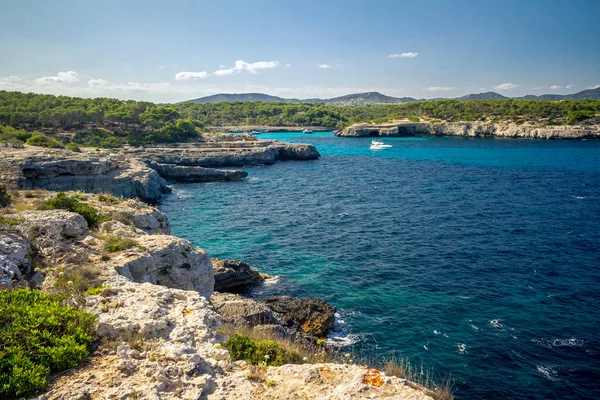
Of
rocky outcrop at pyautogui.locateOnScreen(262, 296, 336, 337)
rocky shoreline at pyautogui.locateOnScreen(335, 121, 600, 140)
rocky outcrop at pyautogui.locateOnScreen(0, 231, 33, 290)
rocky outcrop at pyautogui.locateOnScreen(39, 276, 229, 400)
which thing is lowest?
rocky outcrop at pyautogui.locateOnScreen(262, 296, 336, 337)

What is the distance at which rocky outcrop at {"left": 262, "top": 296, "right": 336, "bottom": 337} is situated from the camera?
19788 millimetres

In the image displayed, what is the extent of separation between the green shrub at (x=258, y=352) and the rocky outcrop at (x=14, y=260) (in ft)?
18.7

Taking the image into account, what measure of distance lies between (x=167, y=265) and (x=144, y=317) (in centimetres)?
514

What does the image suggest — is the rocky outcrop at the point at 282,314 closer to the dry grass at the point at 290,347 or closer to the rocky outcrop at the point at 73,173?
the dry grass at the point at 290,347

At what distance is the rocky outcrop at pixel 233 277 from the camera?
24.1 m

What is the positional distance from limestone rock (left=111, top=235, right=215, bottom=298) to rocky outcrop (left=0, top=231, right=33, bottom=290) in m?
2.27

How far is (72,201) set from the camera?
1566cm

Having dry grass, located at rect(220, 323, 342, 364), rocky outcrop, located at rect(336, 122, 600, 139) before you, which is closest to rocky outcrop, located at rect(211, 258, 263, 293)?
dry grass, located at rect(220, 323, 342, 364)

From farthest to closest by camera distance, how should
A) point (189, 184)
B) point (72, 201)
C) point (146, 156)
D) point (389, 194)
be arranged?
point (146, 156) < point (189, 184) < point (389, 194) < point (72, 201)

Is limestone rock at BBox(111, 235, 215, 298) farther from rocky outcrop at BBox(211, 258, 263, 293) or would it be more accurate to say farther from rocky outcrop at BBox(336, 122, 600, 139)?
rocky outcrop at BBox(336, 122, 600, 139)

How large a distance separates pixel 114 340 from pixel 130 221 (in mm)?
9798

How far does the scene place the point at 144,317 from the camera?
9.02m

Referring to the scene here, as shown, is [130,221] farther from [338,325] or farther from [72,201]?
[338,325]

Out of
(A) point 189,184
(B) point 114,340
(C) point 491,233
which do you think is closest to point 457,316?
(C) point 491,233
